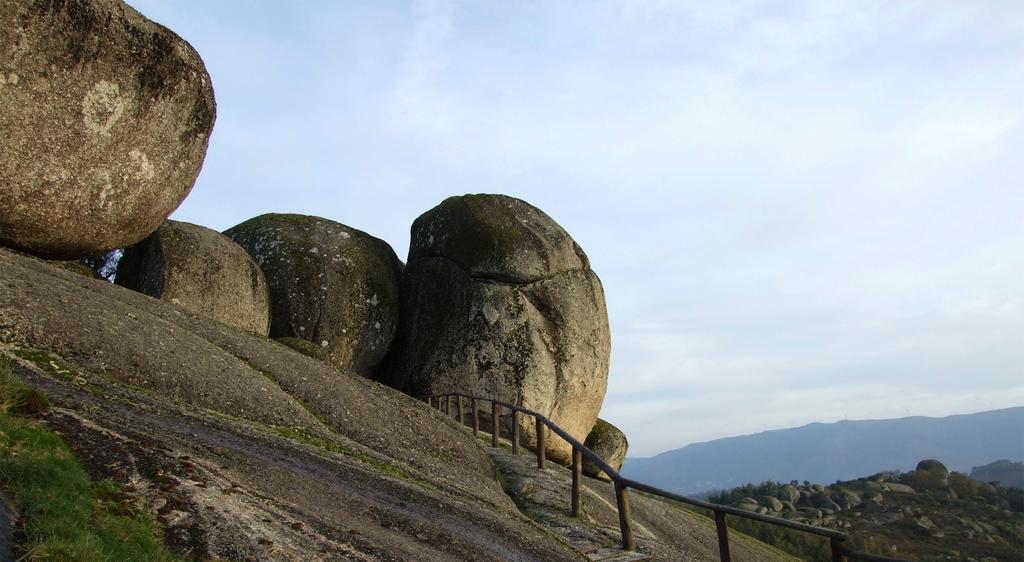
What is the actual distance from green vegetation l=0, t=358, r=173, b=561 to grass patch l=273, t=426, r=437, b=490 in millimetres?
4323

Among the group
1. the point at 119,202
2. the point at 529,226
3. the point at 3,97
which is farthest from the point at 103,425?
the point at 529,226

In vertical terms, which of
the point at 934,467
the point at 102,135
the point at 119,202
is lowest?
the point at 934,467

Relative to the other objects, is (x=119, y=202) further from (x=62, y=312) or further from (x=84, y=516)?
(x=84, y=516)

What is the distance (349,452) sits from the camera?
11.3 metres

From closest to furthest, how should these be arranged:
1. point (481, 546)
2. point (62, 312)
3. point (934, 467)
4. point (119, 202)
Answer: point (481, 546) → point (62, 312) → point (119, 202) → point (934, 467)

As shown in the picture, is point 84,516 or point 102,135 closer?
point 84,516

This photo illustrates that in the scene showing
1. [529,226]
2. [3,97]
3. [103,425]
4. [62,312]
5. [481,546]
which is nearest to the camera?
[103,425]

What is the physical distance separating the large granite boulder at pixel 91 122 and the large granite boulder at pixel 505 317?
31.7 ft

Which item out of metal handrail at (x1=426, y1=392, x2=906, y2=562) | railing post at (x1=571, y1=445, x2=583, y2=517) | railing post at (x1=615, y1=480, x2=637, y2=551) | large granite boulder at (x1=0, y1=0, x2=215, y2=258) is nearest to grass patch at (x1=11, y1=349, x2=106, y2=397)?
large granite boulder at (x1=0, y1=0, x2=215, y2=258)

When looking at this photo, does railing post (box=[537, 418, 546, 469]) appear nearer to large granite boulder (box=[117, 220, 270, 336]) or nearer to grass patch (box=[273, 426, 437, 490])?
grass patch (box=[273, 426, 437, 490])

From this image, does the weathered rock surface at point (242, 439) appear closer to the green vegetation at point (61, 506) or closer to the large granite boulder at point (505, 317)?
the green vegetation at point (61, 506)

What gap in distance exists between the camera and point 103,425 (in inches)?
311

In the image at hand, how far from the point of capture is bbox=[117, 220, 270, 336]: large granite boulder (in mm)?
19375

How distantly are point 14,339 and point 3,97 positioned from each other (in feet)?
17.6
